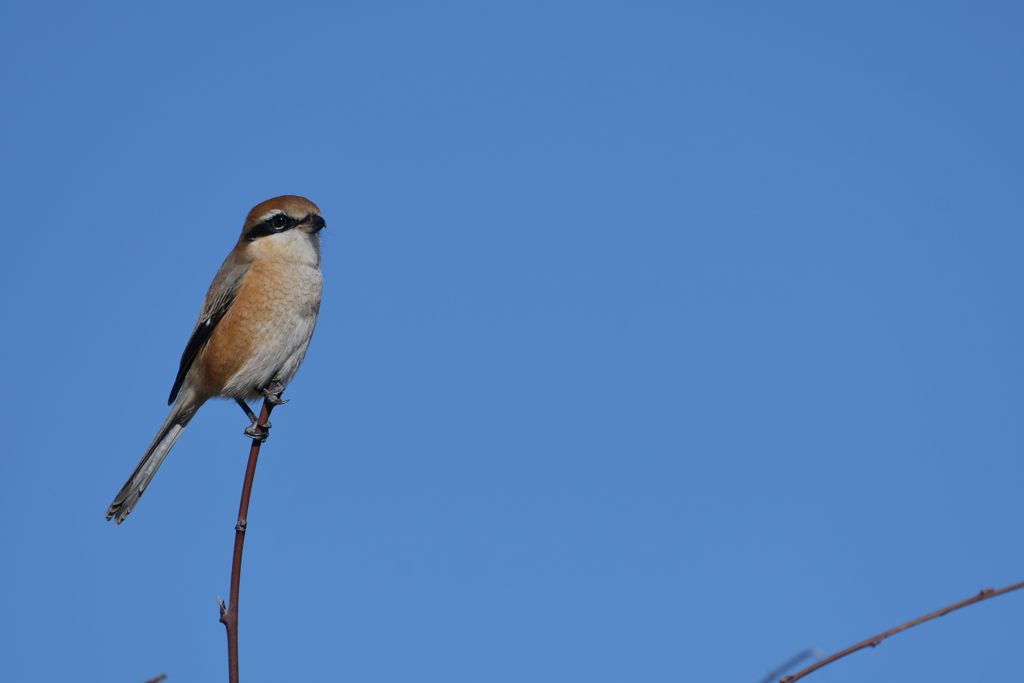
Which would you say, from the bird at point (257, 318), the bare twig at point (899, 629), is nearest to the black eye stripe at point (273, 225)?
the bird at point (257, 318)

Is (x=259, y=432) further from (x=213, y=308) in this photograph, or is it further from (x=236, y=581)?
(x=213, y=308)

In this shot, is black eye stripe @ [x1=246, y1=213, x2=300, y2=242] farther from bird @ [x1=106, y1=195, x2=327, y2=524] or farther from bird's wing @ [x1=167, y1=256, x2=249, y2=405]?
bird's wing @ [x1=167, y1=256, x2=249, y2=405]

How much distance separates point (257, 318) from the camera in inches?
192

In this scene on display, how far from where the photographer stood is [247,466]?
2.39 metres

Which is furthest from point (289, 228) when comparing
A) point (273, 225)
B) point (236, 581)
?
point (236, 581)

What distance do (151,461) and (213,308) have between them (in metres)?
0.78

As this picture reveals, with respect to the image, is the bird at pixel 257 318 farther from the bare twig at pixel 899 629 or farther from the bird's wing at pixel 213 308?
the bare twig at pixel 899 629

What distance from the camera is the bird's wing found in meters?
5.07

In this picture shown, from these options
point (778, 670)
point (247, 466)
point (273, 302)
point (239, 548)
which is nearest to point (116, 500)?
point (273, 302)

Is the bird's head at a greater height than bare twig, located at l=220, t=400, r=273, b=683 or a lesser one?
greater

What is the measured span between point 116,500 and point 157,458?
0.42 metres

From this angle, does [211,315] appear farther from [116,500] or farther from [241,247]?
[116,500]

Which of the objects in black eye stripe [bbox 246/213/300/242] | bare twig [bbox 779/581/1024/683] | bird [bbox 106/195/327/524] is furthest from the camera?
black eye stripe [bbox 246/213/300/242]

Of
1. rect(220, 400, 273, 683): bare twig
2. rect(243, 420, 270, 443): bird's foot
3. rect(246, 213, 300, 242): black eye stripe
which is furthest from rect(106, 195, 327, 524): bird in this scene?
rect(220, 400, 273, 683): bare twig
